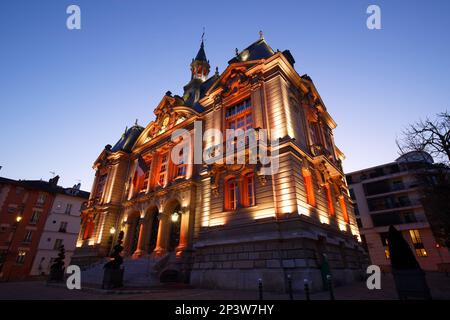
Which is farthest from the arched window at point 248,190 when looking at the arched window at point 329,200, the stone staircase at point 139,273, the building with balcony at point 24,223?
the building with balcony at point 24,223

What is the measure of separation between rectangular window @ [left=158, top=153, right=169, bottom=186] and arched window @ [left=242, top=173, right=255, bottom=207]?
10613 mm

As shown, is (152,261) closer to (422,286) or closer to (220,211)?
(220,211)

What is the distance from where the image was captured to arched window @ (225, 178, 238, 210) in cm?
1487

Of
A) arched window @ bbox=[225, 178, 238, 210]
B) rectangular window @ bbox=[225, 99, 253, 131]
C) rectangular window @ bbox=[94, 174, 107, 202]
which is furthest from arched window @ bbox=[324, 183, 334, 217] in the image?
rectangular window @ bbox=[94, 174, 107, 202]

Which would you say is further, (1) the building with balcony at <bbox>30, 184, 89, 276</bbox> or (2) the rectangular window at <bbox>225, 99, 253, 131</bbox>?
(1) the building with balcony at <bbox>30, 184, 89, 276</bbox>

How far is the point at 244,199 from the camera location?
14344 millimetres

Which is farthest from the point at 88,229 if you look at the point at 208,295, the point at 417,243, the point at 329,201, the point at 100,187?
the point at 417,243

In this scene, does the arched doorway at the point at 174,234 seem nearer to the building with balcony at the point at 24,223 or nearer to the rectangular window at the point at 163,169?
the rectangular window at the point at 163,169

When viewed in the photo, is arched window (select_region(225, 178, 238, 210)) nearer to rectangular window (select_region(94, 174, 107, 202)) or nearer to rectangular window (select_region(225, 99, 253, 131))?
rectangular window (select_region(225, 99, 253, 131))

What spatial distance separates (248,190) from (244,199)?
634 mm

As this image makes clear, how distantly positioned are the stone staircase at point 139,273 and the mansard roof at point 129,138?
50.3 ft

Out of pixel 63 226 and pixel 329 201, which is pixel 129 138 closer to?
pixel 63 226
